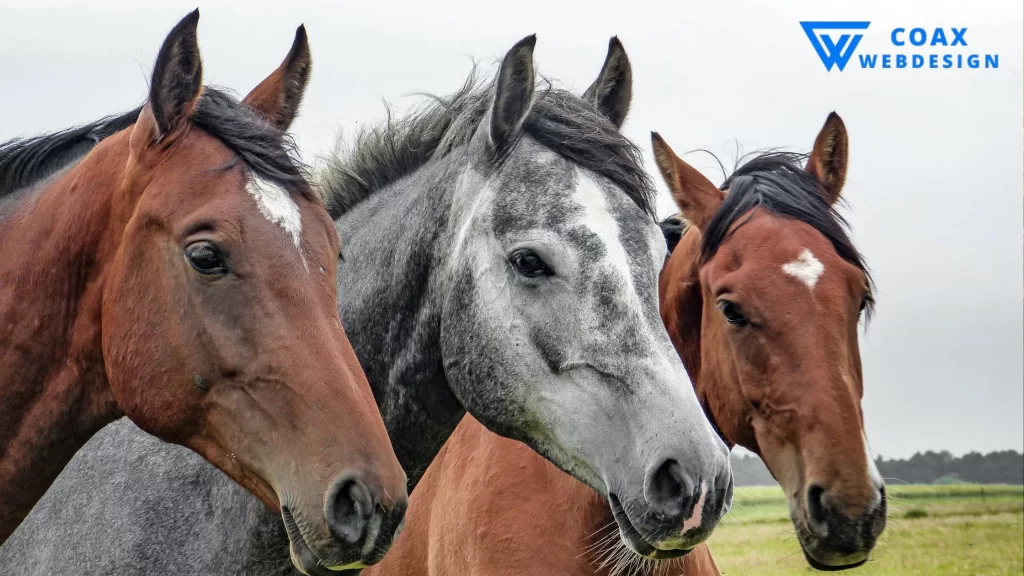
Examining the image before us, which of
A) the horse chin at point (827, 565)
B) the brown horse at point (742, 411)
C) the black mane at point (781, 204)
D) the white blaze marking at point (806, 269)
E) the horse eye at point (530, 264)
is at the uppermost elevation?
the horse eye at point (530, 264)

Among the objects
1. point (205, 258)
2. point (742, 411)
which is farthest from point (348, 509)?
point (742, 411)

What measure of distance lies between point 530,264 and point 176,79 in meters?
1.51

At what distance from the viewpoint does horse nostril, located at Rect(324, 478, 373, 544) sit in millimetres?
2969

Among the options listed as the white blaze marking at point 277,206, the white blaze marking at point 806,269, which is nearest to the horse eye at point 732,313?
the white blaze marking at point 806,269

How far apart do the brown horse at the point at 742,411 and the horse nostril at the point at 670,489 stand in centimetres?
115

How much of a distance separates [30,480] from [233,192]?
4.12 feet

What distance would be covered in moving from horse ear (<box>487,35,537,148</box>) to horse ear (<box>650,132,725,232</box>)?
1.89 meters

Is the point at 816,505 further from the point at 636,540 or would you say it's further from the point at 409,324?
the point at 409,324

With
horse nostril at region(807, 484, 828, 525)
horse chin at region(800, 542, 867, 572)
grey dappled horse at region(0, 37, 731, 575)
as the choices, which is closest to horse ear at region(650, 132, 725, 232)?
grey dappled horse at region(0, 37, 731, 575)

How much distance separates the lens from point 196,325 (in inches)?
129

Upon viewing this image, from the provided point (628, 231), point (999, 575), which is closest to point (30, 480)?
point (628, 231)

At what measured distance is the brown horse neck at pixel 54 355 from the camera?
349cm

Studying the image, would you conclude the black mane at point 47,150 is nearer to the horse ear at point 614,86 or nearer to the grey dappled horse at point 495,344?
the grey dappled horse at point 495,344

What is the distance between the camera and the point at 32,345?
3.51 m
